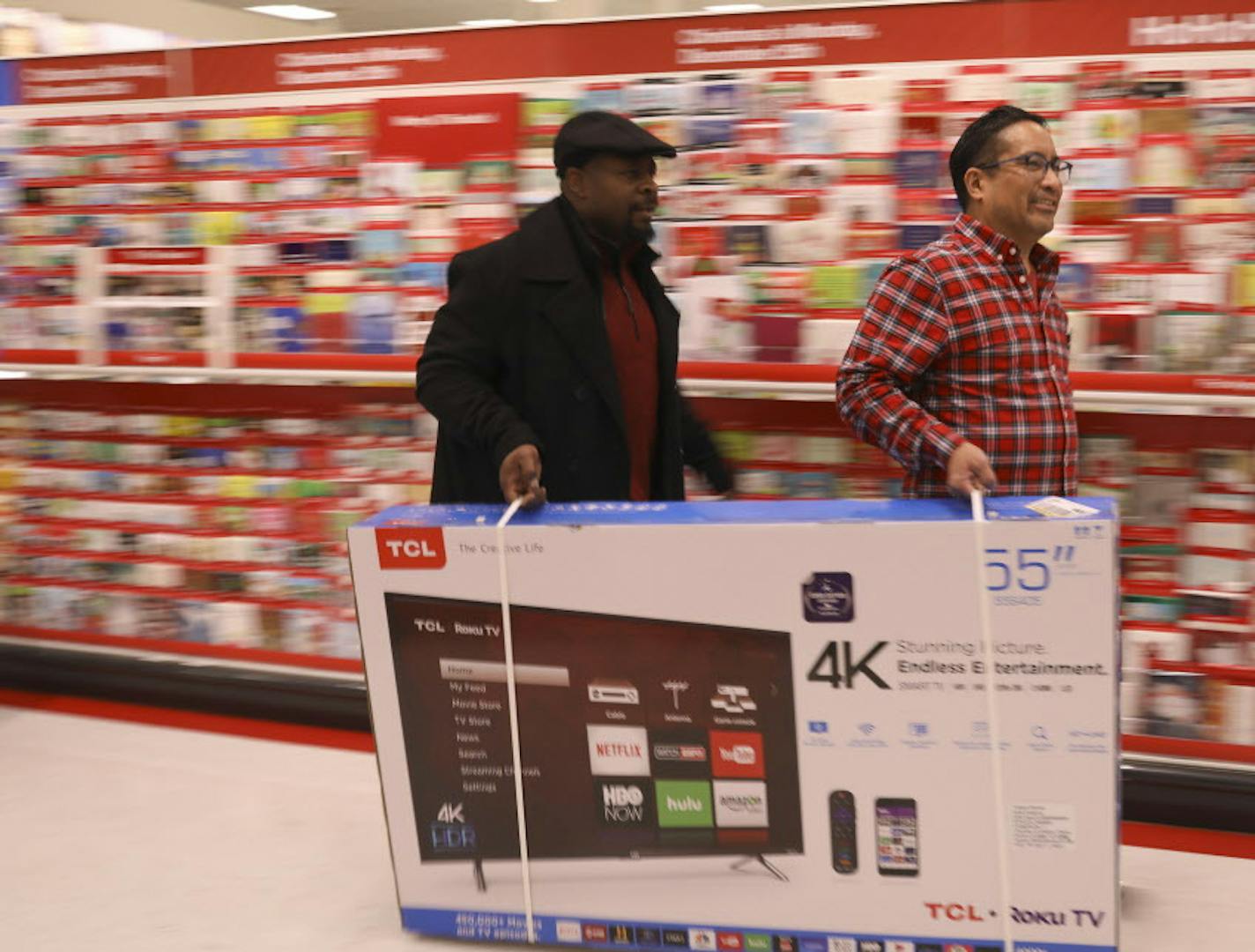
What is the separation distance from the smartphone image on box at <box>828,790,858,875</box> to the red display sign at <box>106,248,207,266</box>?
95.1 inches

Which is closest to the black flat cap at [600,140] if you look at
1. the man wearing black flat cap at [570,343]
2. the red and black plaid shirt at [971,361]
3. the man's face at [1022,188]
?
the man wearing black flat cap at [570,343]

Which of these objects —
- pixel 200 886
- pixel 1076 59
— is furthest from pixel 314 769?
pixel 1076 59

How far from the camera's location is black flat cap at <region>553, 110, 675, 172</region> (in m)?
2.51

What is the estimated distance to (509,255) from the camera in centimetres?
262

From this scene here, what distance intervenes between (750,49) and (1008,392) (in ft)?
3.76

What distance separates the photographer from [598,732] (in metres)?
2.42

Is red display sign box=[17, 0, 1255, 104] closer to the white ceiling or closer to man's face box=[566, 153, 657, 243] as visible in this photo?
the white ceiling

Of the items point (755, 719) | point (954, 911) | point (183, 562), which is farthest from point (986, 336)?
point (183, 562)

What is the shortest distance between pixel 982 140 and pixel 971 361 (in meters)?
0.42

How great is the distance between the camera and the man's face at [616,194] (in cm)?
255

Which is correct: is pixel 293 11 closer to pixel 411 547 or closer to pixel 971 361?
pixel 411 547

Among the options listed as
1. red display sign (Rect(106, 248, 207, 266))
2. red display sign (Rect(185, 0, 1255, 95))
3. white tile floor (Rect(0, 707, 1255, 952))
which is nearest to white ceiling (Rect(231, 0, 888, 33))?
red display sign (Rect(185, 0, 1255, 95))

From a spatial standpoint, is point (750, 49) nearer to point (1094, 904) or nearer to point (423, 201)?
point (423, 201)

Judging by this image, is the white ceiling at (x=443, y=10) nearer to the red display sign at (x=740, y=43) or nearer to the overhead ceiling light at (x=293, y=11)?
the overhead ceiling light at (x=293, y=11)
